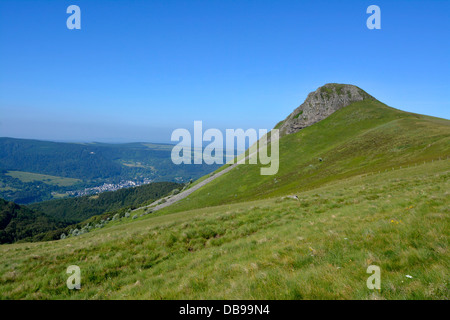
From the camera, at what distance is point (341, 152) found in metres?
82.2

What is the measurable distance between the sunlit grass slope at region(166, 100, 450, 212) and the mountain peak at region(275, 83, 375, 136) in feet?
20.7

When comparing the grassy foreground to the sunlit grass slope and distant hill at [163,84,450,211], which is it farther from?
the sunlit grass slope

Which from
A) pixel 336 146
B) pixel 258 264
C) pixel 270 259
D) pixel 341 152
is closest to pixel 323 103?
pixel 336 146

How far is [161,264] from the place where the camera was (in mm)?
12242

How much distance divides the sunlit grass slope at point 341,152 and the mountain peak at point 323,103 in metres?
6.32

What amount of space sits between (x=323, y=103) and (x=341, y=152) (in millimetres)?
69729

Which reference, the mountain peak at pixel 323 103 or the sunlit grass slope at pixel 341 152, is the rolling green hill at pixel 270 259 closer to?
the sunlit grass slope at pixel 341 152

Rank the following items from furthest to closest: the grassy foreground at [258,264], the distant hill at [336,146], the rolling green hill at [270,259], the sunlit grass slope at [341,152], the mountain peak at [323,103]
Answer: the mountain peak at [323,103], the distant hill at [336,146], the sunlit grass slope at [341,152], the rolling green hill at [270,259], the grassy foreground at [258,264]

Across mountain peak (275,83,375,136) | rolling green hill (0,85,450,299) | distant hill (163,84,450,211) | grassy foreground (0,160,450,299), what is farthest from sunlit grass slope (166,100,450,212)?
grassy foreground (0,160,450,299)

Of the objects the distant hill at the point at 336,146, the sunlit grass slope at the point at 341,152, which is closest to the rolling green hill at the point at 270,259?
the sunlit grass slope at the point at 341,152

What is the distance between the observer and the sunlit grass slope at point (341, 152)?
5797cm

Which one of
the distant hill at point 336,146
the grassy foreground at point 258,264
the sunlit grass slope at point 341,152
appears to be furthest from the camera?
the distant hill at point 336,146
